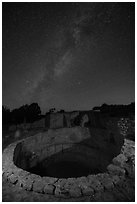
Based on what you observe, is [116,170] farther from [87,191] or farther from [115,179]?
[87,191]

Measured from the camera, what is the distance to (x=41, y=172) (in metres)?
7.80

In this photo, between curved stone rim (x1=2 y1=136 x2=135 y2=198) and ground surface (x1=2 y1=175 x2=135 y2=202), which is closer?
ground surface (x1=2 y1=175 x2=135 y2=202)

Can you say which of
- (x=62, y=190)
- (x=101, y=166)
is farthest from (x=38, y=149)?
(x=62, y=190)

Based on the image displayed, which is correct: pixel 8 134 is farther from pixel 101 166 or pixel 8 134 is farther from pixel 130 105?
pixel 130 105

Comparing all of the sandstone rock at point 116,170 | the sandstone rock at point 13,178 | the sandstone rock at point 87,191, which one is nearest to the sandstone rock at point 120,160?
the sandstone rock at point 116,170

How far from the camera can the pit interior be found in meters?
7.34

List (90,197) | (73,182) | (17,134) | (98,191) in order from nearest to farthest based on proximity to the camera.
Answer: (90,197), (98,191), (73,182), (17,134)

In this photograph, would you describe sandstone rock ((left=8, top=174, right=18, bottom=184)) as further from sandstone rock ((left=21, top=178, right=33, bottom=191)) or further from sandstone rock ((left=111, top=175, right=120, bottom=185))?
sandstone rock ((left=111, top=175, right=120, bottom=185))

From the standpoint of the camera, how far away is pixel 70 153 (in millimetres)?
8664


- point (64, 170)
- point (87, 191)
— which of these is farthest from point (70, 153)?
point (87, 191)

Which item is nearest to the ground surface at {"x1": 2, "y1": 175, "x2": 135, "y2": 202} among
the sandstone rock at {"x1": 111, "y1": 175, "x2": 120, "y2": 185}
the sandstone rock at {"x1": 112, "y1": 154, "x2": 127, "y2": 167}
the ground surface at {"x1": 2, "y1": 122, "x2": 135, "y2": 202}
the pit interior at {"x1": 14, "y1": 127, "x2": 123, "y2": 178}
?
the ground surface at {"x1": 2, "y1": 122, "x2": 135, "y2": 202}

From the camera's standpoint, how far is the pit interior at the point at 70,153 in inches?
289

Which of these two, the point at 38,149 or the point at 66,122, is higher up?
the point at 66,122

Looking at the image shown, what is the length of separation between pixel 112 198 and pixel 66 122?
6865 mm
